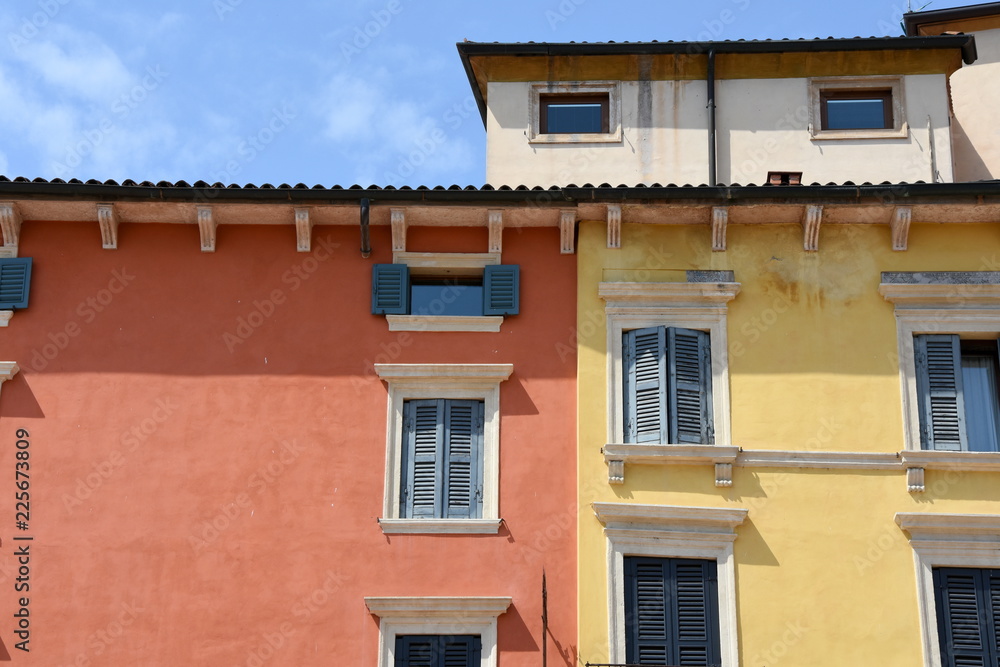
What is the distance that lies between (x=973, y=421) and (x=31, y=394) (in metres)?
11.0

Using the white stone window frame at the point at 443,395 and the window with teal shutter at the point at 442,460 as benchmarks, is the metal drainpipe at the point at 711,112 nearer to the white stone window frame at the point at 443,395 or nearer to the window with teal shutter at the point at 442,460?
the white stone window frame at the point at 443,395

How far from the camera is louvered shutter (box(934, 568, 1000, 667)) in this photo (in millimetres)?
15047

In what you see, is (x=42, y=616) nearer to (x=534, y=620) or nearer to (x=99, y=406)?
(x=99, y=406)

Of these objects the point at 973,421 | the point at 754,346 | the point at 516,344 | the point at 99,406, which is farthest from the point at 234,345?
the point at 973,421

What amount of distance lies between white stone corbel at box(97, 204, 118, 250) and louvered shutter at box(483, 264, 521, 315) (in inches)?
178

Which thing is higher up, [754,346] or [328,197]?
[328,197]

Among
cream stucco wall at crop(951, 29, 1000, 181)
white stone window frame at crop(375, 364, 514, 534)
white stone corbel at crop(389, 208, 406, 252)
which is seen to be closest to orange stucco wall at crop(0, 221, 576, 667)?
white stone window frame at crop(375, 364, 514, 534)

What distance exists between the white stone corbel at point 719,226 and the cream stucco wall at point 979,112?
16.8 feet

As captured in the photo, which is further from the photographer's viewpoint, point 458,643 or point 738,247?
point 738,247

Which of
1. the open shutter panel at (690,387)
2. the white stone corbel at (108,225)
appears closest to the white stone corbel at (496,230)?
the open shutter panel at (690,387)

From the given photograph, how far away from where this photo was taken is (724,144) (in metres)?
19.5

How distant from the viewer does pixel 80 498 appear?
16062 millimetres

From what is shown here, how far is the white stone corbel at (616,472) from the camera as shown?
15766 mm

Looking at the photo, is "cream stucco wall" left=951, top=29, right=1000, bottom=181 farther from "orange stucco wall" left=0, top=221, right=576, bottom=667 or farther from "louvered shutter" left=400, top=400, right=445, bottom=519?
"louvered shutter" left=400, top=400, right=445, bottom=519
